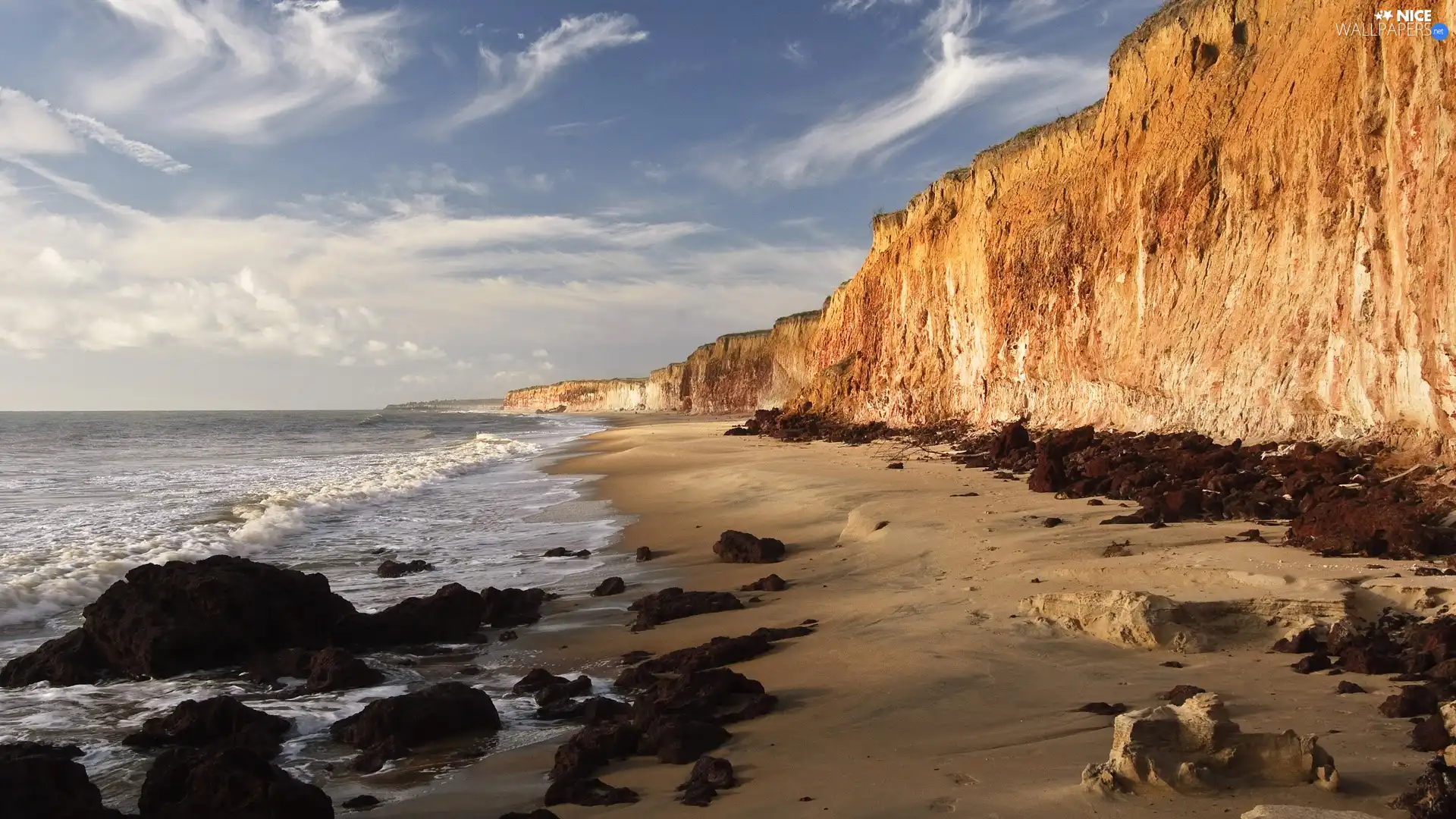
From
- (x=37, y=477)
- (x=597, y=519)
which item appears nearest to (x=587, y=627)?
(x=597, y=519)

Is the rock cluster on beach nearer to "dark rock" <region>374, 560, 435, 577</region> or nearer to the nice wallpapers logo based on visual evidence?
"dark rock" <region>374, 560, 435, 577</region>

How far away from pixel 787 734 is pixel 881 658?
1.45 meters

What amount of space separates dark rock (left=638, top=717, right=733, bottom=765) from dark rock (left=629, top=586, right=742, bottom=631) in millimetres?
3020

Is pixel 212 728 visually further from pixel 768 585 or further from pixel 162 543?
pixel 162 543

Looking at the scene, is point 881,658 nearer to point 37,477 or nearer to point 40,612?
point 40,612

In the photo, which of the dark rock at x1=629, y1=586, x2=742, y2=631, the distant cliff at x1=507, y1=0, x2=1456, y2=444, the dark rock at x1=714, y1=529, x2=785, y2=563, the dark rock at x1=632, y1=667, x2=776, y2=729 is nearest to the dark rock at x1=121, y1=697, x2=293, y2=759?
the dark rock at x1=632, y1=667, x2=776, y2=729

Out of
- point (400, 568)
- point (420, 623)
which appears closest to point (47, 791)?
point (420, 623)

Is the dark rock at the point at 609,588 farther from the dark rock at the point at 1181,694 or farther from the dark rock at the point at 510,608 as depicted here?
the dark rock at the point at 1181,694

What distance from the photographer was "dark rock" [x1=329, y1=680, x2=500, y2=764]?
5.32 meters

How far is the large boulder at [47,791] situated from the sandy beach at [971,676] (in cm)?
134

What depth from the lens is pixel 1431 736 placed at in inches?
155

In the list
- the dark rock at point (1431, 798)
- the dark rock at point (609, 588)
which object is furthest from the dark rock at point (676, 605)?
the dark rock at point (1431, 798)

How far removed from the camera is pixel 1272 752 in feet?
12.2

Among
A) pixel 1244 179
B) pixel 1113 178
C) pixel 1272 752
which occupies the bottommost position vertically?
pixel 1272 752
